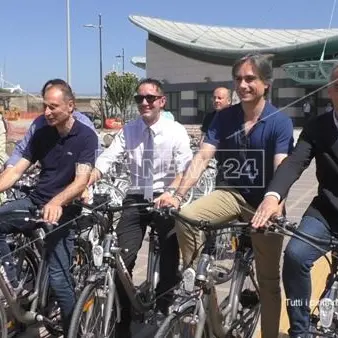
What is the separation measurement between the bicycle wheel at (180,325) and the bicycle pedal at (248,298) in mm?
803

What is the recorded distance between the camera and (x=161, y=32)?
2212 inches

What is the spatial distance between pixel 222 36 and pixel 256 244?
60441 mm

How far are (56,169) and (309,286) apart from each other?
71.7 inches

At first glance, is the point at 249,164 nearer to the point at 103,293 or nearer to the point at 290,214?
the point at 103,293

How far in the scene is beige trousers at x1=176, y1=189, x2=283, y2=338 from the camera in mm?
3508

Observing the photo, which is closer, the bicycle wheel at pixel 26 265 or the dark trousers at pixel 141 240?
the dark trousers at pixel 141 240

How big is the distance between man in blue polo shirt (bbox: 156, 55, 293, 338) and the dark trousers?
437mm

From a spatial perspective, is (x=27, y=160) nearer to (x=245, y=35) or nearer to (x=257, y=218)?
(x=257, y=218)

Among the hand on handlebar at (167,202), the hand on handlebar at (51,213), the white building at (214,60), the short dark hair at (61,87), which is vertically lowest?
the hand on handlebar at (51,213)

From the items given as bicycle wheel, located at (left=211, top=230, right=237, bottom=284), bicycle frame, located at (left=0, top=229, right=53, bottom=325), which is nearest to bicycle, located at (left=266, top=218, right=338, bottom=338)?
bicycle wheel, located at (left=211, top=230, right=237, bottom=284)

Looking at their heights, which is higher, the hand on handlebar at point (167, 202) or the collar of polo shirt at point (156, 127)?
the collar of polo shirt at point (156, 127)

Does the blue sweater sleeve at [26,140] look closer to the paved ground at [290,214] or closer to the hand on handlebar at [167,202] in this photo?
the hand on handlebar at [167,202]

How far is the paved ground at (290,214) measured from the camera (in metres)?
4.20

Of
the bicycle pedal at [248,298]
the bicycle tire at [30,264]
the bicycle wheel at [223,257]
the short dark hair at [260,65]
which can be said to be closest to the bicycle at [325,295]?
the bicycle wheel at [223,257]
